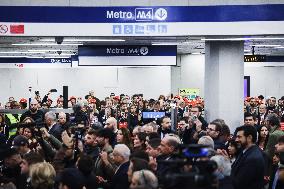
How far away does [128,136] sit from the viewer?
34.3 feet

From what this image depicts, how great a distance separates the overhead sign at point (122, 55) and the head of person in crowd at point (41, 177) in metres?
12.1

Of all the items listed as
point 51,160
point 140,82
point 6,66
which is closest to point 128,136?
point 51,160

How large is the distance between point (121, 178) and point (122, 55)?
1129 centimetres

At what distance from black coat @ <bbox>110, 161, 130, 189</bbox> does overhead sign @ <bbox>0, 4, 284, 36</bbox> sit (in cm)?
777

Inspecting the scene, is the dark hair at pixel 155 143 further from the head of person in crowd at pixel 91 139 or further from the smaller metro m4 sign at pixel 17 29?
the smaller metro m4 sign at pixel 17 29

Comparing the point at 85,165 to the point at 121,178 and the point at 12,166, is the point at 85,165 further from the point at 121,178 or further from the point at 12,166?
the point at 12,166

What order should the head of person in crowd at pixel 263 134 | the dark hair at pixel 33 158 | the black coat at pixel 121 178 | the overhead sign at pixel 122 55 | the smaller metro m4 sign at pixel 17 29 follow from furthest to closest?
the overhead sign at pixel 122 55 < the smaller metro m4 sign at pixel 17 29 < the head of person in crowd at pixel 263 134 < the black coat at pixel 121 178 < the dark hair at pixel 33 158

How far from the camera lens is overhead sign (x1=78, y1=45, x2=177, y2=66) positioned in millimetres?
18859

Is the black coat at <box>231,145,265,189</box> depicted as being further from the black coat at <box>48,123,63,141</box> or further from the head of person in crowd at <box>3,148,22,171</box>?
the black coat at <box>48,123,63,141</box>

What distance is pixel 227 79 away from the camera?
635 inches

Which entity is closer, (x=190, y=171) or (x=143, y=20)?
(x=190, y=171)

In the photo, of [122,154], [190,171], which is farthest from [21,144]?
[190,171]

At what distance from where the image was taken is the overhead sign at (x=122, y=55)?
18.9m

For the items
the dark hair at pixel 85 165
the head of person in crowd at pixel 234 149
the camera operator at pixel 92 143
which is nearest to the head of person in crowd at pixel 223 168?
the dark hair at pixel 85 165
